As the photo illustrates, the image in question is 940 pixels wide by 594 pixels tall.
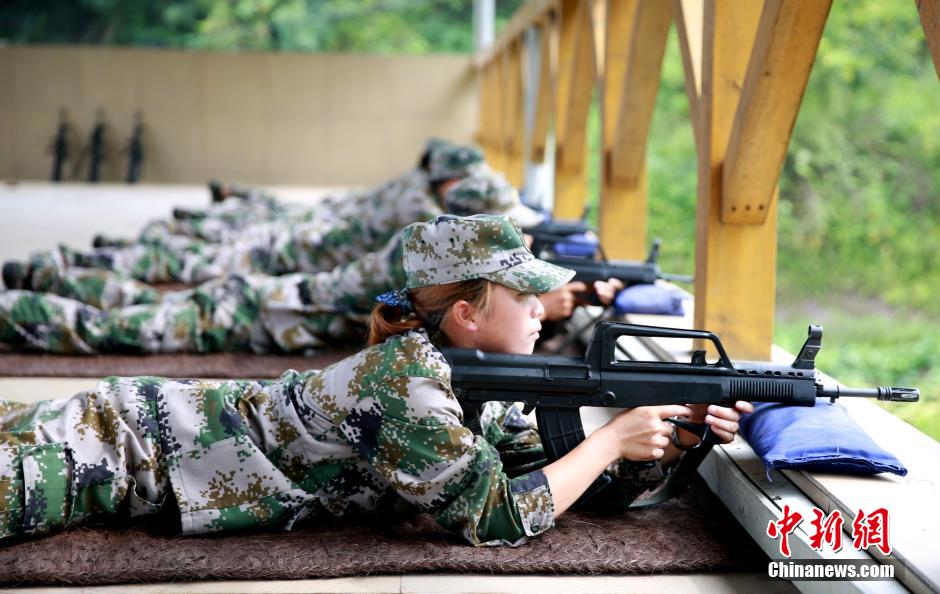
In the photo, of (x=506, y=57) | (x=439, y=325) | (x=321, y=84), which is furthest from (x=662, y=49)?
(x=321, y=84)

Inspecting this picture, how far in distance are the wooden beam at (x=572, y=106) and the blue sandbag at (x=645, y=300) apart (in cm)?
226

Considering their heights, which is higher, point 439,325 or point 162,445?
point 439,325

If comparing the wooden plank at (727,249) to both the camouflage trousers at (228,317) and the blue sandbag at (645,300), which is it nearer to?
the blue sandbag at (645,300)

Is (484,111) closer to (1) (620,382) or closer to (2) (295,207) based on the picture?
(2) (295,207)

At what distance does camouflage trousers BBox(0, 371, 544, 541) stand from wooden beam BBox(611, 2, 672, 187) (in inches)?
105

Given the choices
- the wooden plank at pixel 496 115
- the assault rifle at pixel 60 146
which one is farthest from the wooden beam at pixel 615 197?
the assault rifle at pixel 60 146

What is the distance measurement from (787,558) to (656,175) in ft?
61.1

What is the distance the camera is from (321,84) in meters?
18.1

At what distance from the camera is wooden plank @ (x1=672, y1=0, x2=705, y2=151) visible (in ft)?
11.5

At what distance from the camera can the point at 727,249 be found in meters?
3.42

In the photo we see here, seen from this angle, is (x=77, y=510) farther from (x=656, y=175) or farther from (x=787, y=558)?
(x=656, y=175)

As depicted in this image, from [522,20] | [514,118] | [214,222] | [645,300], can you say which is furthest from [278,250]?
[514,118]

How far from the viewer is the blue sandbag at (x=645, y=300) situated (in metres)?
4.02

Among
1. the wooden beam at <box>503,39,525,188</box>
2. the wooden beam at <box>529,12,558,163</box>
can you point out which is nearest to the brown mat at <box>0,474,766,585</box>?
the wooden beam at <box>529,12,558,163</box>
